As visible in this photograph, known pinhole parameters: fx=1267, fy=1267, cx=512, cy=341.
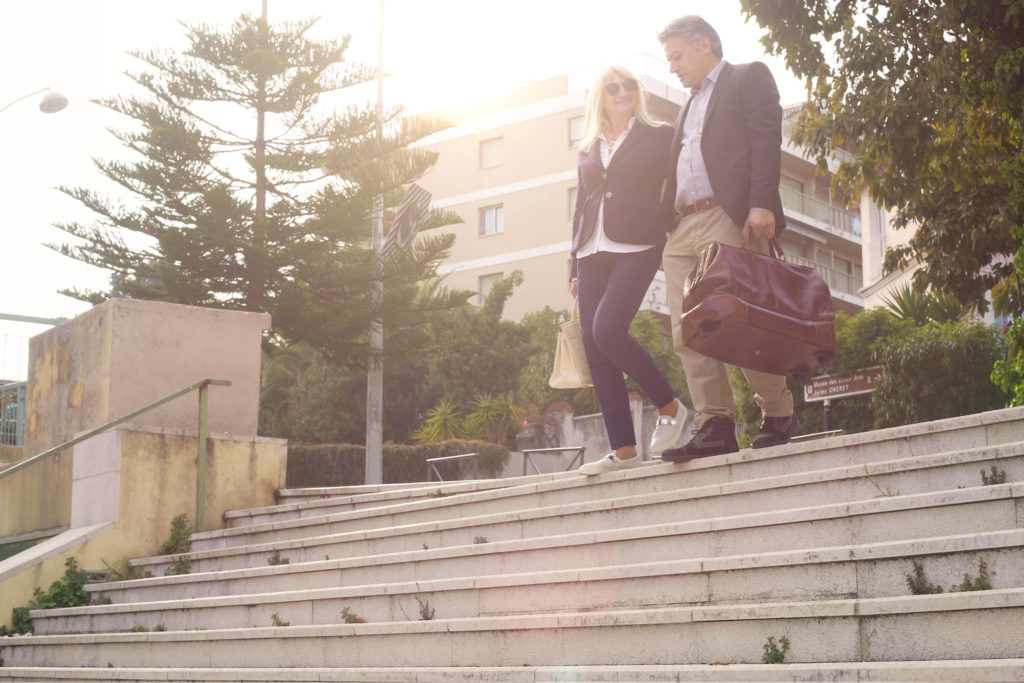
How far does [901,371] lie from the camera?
1781 centimetres

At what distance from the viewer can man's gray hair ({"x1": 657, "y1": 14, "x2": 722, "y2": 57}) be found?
5828 mm

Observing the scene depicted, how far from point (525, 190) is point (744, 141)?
34417 millimetres

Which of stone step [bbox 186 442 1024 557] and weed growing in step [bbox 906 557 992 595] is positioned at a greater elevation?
stone step [bbox 186 442 1024 557]

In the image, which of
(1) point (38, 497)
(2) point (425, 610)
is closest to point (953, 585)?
(2) point (425, 610)

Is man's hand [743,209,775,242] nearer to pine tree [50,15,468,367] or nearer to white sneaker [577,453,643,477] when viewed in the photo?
white sneaker [577,453,643,477]

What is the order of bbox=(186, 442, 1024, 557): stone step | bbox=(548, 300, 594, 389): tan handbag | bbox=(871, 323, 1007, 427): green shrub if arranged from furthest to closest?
1. bbox=(871, 323, 1007, 427): green shrub
2. bbox=(548, 300, 594, 389): tan handbag
3. bbox=(186, 442, 1024, 557): stone step

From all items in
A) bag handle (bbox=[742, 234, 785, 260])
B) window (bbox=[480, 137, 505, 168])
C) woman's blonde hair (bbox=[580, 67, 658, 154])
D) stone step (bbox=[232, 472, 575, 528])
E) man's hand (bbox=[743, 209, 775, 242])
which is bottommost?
stone step (bbox=[232, 472, 575, 528])

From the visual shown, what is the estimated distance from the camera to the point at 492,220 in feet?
133

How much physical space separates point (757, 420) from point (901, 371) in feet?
9.16

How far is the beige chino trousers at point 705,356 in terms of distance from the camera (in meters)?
5.64

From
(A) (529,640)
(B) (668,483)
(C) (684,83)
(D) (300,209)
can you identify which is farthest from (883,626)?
(D) (300,209)

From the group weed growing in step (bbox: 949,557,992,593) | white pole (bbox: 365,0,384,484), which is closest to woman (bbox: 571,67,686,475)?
weed growing in step (bbox: 949,557,992,593)

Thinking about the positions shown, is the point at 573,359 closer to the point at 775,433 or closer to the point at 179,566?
the point at 775,433

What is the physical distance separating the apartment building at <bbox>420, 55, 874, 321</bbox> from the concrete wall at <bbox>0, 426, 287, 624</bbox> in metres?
26.6
